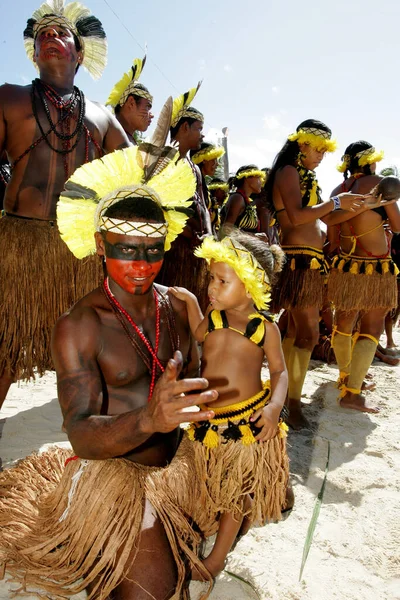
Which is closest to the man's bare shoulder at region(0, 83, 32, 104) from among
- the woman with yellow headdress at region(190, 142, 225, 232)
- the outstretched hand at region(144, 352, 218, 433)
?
the outstretched hand at region(144, 352, 218, 433)

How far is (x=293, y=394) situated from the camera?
3.73 metres

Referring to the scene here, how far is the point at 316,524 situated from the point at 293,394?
4.68ft

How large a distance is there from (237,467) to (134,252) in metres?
0.97

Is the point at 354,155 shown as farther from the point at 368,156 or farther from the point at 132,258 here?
the point at 132,258

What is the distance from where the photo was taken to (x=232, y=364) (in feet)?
6.89

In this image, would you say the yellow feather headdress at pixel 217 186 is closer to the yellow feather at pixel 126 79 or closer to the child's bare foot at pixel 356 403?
the yellow feather at pixel 126 79

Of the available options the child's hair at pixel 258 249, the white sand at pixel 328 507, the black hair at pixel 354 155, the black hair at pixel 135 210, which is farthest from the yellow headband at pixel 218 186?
the black hair at pixel 135 210

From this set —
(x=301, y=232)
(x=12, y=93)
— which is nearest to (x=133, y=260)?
(x=12, y=93)

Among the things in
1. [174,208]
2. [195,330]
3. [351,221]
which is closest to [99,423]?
[195,330]

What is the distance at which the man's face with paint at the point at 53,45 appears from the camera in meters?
2.70

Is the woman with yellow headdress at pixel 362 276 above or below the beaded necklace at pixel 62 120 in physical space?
below

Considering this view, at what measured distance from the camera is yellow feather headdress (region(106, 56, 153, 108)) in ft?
14.2

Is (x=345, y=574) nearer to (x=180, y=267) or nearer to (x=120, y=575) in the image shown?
(x=120, y=575)

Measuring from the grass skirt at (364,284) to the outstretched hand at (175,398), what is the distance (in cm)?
328
